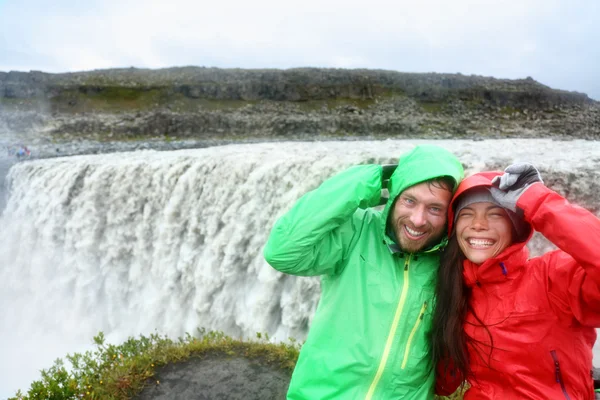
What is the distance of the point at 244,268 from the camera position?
25.5 ft

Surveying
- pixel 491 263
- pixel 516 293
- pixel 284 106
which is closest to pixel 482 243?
pixel 491 263

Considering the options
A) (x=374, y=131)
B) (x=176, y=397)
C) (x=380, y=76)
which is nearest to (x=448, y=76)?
(x=380, y=76)

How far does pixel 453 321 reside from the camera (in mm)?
1997

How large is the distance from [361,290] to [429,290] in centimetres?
33

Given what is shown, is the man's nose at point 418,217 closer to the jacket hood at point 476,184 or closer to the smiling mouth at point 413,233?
the smiling mouth at point 413,233

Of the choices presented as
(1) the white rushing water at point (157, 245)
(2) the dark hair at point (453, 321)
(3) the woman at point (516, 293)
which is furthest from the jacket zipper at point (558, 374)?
(1) the white rushing water at point (157, 245)

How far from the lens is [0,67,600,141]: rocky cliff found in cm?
2789

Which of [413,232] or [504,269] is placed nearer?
[504,269]

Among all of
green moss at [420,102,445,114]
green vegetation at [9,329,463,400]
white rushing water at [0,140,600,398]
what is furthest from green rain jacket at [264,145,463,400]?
green moss at [420,102,445,114]

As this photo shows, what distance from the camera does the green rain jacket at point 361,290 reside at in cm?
200

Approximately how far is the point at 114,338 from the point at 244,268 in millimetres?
3677

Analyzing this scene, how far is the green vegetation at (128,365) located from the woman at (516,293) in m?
1.94

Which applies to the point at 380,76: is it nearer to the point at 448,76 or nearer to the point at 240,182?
the point at 448,76

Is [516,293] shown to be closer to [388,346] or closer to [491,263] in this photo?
[491,263]
